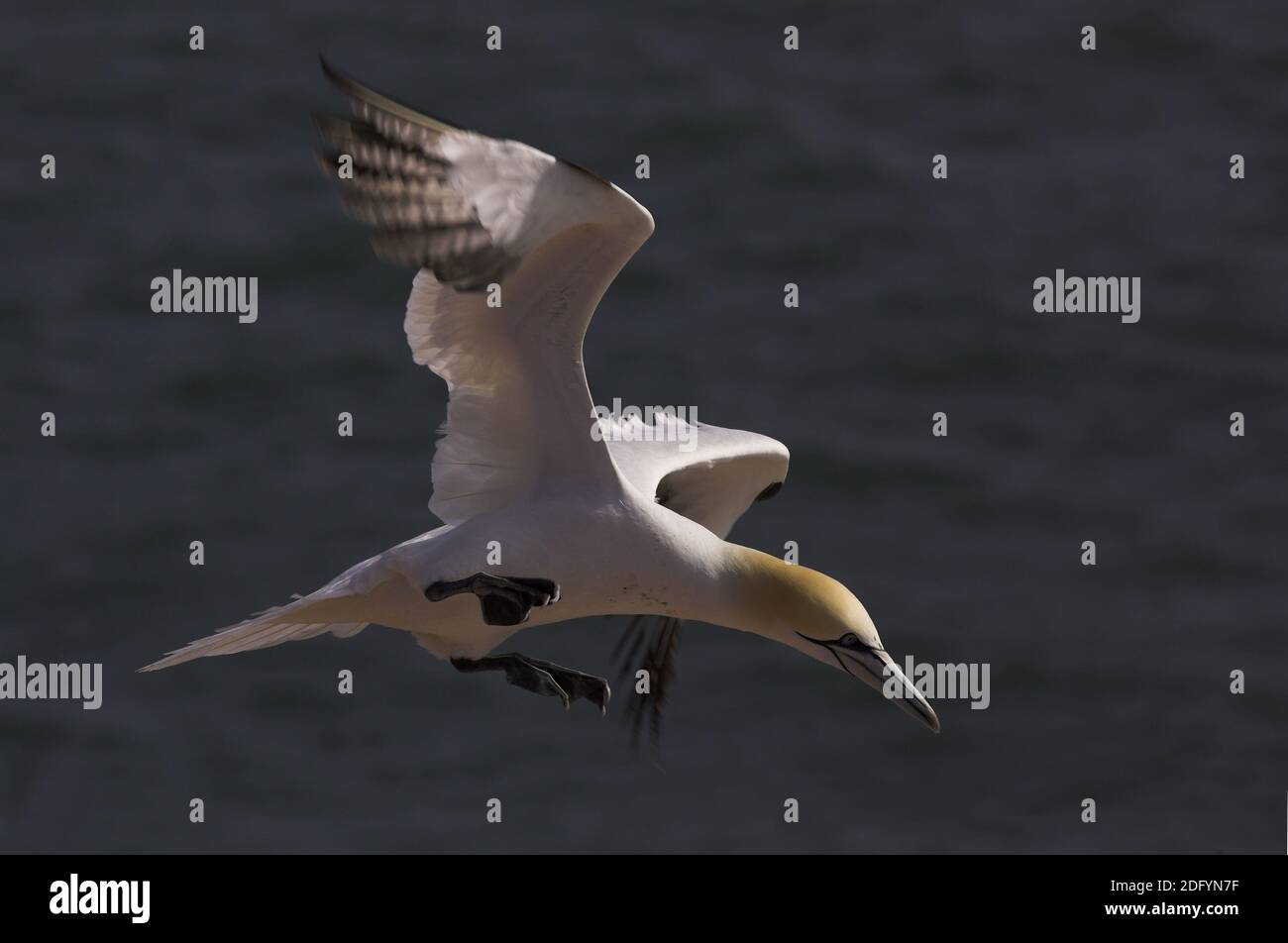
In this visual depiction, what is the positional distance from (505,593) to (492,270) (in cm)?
186

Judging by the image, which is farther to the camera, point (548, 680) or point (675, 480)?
point (675, 480)

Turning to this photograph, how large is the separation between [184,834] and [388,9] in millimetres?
9505

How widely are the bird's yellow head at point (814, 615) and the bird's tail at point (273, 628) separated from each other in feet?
6.77

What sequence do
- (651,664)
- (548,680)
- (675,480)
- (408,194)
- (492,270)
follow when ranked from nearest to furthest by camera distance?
(408,194), (492,270), (548,680), (675,480), (651,664)

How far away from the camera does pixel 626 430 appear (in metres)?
13.5

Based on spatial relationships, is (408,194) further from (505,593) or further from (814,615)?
(814,615)

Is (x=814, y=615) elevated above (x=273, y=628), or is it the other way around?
(x=273, y=628)

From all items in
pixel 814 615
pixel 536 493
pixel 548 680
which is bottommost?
pixel 548 680

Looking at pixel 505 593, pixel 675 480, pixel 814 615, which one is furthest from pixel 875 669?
pixel 675 480

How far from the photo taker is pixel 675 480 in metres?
13.7

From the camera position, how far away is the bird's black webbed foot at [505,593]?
11.4 metres

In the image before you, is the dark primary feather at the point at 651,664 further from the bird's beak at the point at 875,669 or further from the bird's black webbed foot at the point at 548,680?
the bird's beak at the point at 875,669

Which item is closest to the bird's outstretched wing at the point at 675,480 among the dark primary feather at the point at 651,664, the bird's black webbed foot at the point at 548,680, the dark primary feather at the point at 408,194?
the dark primary feather at the point at 651,664

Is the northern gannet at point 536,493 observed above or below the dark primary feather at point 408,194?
below
